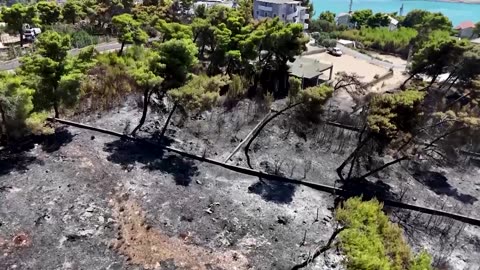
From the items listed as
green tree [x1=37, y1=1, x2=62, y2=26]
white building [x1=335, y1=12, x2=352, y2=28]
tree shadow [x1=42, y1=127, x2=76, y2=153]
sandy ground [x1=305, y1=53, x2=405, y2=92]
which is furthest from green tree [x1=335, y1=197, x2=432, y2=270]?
white building [x1=335, y1=12, x2=352, y2=28]

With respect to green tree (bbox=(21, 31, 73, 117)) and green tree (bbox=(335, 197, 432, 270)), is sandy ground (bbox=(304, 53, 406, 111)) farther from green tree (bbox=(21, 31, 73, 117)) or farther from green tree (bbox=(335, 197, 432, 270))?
green tree (bbox=(21, 31, 73, 117))

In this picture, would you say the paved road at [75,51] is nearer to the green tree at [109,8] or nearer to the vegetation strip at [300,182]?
the green tree at [109,8]

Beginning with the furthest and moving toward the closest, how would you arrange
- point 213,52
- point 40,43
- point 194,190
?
point 213,52 < point 40,43 < point 194,190

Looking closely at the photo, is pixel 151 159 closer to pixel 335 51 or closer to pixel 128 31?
pixel 128 31

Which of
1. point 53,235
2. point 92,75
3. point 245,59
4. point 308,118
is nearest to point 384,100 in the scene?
point 308,118

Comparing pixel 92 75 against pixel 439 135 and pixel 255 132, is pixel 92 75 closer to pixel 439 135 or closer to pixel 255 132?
pixel 255 132

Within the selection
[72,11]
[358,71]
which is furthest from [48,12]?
[358,71]

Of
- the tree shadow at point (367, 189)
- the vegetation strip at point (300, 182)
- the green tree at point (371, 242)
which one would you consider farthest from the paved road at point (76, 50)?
the green tree at point (371, 242)

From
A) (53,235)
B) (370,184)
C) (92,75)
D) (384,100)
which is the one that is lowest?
(370,184)
